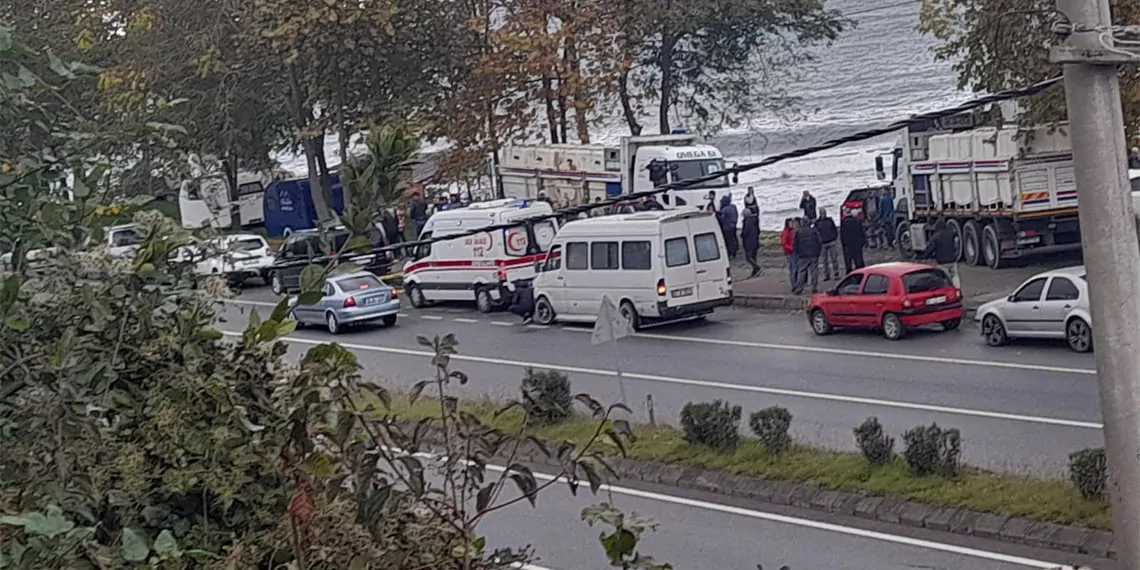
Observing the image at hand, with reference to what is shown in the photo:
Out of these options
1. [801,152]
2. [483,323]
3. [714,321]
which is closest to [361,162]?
[801,152]

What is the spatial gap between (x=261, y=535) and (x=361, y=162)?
0.97 m

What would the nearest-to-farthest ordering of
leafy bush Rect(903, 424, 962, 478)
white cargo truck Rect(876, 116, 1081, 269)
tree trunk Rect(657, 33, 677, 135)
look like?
leafy bush Rect(903, 424, 962, 478), white cargo truck Rect(876, 116, 1081, 269), tree trunk Rect(657, 33, 677, 135)

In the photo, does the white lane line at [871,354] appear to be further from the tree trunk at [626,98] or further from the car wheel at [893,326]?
the tree trunk at [626,98]

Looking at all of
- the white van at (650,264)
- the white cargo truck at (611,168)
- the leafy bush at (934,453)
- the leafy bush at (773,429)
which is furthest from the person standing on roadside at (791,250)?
the leafy bush at (934,453)

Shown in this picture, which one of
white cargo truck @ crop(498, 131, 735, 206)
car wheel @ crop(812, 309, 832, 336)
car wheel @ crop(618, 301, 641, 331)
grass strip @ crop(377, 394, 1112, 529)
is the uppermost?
white cargo truck @ crop(498, 131, 735, 206)

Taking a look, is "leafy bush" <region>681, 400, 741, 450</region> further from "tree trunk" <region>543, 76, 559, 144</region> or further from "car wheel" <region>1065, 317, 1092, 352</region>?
"tree trunk" <region>543, 76, 559, 144</region>

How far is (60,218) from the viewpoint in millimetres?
4625

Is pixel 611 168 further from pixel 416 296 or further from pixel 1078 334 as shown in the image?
pixel 1078 334

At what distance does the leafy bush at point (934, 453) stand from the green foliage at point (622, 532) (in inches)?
455

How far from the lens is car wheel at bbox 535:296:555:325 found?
30469 mm

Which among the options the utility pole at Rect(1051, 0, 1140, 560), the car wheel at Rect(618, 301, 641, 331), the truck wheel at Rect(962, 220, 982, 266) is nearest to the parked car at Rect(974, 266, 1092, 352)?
the car wheel at Rect(618, 301, 641, 331)

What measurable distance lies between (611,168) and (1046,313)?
1817 centimetres

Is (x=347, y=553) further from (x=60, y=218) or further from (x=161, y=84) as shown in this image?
(x=161, y=84)

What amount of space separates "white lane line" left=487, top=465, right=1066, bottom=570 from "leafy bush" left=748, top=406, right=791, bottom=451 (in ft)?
3.50
